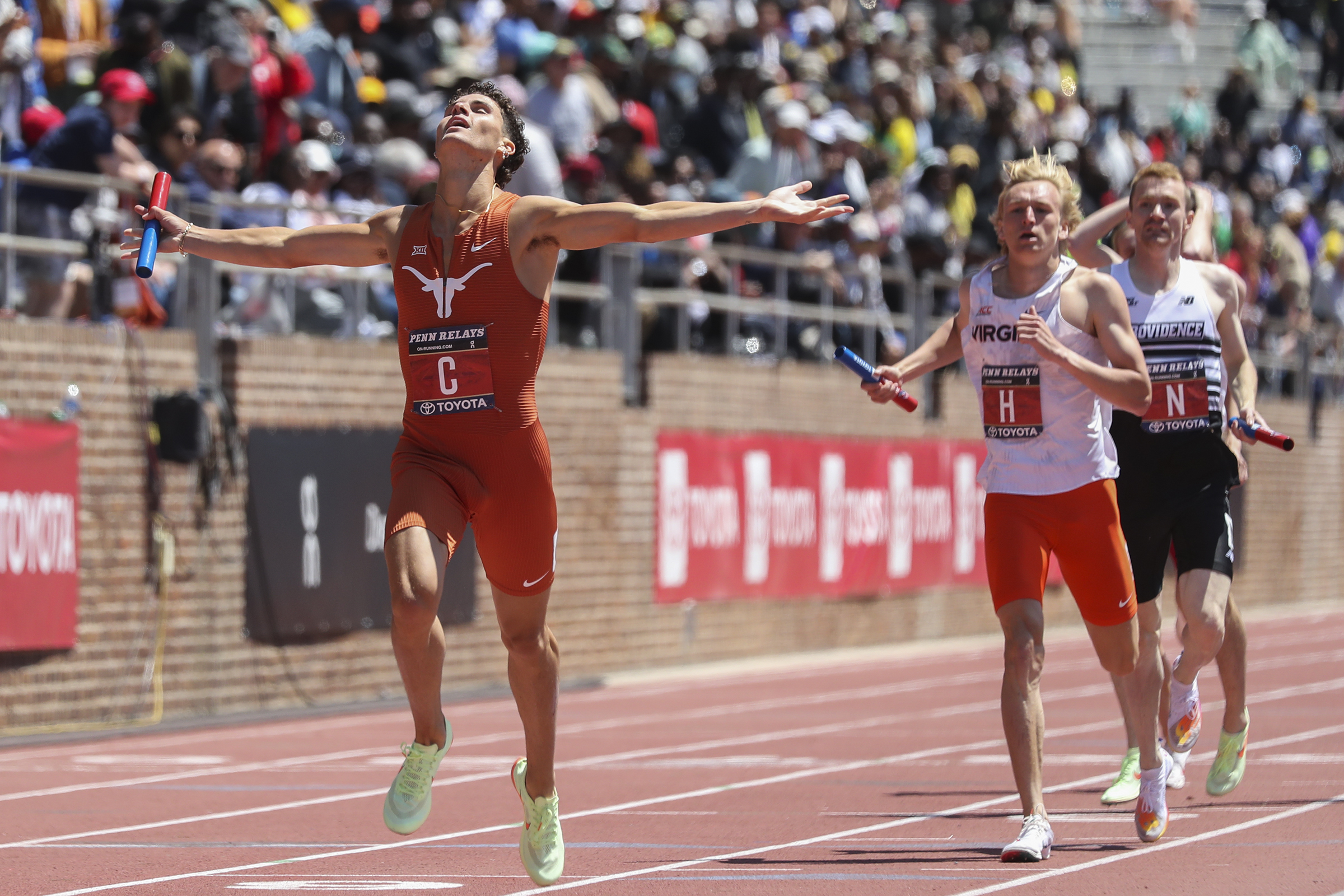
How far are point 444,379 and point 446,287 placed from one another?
32 centimetres

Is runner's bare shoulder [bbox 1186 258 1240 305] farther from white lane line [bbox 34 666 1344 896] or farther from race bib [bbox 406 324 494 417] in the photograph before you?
race bib [bbox 406 324 494 417]

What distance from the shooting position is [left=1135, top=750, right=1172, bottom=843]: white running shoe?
27.6 ft

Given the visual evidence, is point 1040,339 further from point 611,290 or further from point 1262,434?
point 611,290

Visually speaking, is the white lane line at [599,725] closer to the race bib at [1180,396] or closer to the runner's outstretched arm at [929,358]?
the runner's outstretched arm at [929,358]

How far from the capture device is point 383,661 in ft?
55.7

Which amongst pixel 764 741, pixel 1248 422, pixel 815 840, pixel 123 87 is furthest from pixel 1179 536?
pixel 123 87

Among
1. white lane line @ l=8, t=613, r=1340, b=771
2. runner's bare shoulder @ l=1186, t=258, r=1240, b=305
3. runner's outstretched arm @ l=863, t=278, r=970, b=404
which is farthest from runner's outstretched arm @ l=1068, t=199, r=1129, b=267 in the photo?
white lane line @ l=8, t=613, r=1340, b=771

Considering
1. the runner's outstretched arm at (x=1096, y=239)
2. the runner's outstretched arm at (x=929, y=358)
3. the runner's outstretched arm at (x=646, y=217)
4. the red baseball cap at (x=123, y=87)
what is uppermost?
the red baseball cap at (x=123, y=87)

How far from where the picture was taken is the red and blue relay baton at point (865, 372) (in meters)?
8.17

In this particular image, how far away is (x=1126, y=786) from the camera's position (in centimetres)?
994

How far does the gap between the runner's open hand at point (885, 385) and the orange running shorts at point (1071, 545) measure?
618 mm

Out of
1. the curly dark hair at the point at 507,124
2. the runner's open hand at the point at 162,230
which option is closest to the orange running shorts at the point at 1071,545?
the curly dark hair at the point at 507,124

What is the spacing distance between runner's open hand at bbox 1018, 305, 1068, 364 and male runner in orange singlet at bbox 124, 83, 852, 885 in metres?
1.16

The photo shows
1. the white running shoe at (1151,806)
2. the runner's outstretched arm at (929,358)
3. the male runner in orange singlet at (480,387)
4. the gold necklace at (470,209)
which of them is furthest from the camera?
the runner's outstretched arm at (929,358)
